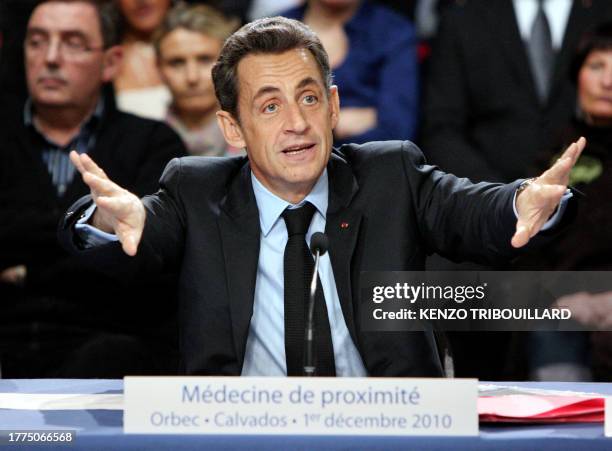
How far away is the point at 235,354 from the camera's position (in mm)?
1969

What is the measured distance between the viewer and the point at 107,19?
3365 mm

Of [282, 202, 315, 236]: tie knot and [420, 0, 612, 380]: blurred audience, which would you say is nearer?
[282, 202, 315, 236]: tie knot

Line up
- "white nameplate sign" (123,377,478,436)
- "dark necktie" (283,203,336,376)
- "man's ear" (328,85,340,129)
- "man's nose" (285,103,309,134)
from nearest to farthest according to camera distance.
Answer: "white nameplate sign" (123,377,478,436) → "dark necktie" (283,203,336,376) → "man's nose" (285,103,309,134) → "man's ear" (328,85,340,129)

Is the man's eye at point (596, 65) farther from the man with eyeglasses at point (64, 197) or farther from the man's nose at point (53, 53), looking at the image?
the man's nose at point (53, 53)

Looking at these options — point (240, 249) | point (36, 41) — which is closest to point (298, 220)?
point (240, 249)

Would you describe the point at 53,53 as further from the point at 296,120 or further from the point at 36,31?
the point at 296,120

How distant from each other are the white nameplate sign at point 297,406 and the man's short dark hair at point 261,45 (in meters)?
0.85

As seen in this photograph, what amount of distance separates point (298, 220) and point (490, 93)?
155 cm

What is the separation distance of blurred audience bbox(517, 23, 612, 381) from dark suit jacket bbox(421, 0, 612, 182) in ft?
0.37

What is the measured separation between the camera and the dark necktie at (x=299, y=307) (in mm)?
1914

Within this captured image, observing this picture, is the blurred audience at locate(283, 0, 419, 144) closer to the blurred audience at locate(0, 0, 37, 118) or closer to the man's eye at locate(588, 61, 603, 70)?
the man's eye at locate(588, 61, 603, 70)

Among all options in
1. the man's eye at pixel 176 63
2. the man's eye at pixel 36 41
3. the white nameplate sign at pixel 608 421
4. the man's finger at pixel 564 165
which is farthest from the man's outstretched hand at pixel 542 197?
the man's eye at pixel 36 41

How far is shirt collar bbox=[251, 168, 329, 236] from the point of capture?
2078 mm

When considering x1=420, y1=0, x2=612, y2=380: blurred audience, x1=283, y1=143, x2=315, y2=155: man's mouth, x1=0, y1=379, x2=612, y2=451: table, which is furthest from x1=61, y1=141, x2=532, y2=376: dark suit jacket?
x1=420, y1=0, x2=612, y2=380: blurred audience
